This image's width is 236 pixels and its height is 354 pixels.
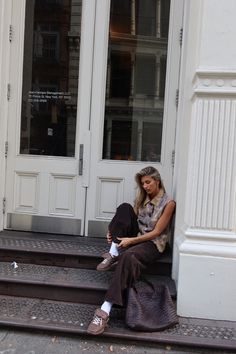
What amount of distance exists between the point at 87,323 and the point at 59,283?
49 centimetres

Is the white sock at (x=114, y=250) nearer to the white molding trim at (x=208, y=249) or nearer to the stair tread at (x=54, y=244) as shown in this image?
the stair tread at (x=54, y=244)

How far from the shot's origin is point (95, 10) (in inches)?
189

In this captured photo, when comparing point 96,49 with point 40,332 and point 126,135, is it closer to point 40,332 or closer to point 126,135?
point 126,135

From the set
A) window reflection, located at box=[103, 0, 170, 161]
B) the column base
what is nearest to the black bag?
the column base

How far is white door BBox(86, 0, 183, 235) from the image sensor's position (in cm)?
Result: 475

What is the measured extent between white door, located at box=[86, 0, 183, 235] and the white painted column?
37.0 inches

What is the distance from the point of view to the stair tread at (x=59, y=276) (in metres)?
4.02

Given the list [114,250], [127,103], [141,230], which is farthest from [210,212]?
[127,103]

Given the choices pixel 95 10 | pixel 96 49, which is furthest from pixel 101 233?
pixel 95 10

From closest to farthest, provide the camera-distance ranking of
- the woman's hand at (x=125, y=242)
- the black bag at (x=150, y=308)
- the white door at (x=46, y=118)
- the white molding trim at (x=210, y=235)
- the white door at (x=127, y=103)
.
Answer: the black bag at (x=150, y=308) < the white molding trim at (x=210, y=235) < the woman's hand at (x=125, y=242) < the white door at (x=127, y=103) < the white door at (x=46, y=118)

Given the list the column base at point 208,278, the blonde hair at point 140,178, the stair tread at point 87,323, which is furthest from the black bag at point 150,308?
the blonde hair at point 140,178

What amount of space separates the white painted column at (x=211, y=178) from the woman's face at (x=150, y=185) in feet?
1.16

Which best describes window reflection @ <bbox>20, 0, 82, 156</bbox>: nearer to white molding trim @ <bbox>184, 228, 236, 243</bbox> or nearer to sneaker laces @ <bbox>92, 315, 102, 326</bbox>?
white molding trim @ <bbox>184, 228, 236, 243</bbox>

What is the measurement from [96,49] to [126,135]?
0.97m
